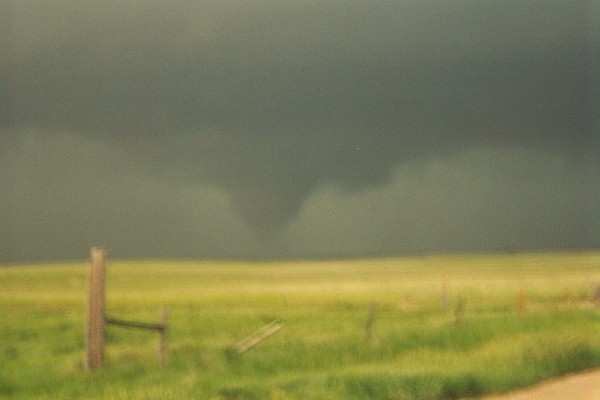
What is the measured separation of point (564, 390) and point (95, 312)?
783 centimetres

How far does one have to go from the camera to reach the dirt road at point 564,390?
41.8 feet

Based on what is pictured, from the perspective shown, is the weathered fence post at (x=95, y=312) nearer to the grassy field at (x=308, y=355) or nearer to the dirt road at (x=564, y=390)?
the grassy field at (x=308, y=355)

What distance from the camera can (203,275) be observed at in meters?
82.0

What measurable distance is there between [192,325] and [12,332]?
249 inches

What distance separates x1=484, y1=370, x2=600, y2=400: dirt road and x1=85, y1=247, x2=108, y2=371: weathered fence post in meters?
6.44

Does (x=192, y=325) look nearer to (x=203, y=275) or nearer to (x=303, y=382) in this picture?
(x=303, y=382)

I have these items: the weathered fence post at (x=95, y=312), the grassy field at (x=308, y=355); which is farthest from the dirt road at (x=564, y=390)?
the weathered fence post at (x=95, y=312)

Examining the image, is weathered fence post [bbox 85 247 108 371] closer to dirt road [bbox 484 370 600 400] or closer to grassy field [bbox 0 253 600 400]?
grassy field [bbox 0 253 600 400]

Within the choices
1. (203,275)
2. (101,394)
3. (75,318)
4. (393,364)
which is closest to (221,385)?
(101,394)

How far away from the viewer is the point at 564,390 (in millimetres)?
13250

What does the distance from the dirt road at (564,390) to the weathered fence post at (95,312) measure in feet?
21.1

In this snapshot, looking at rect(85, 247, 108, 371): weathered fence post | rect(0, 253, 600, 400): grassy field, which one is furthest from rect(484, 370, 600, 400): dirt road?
rect(85, 247, 108, 371): weathered fence post

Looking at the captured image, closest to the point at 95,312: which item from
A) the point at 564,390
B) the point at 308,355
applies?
the point at 308,355

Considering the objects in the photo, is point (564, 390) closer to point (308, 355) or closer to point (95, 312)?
point (308, 355)
